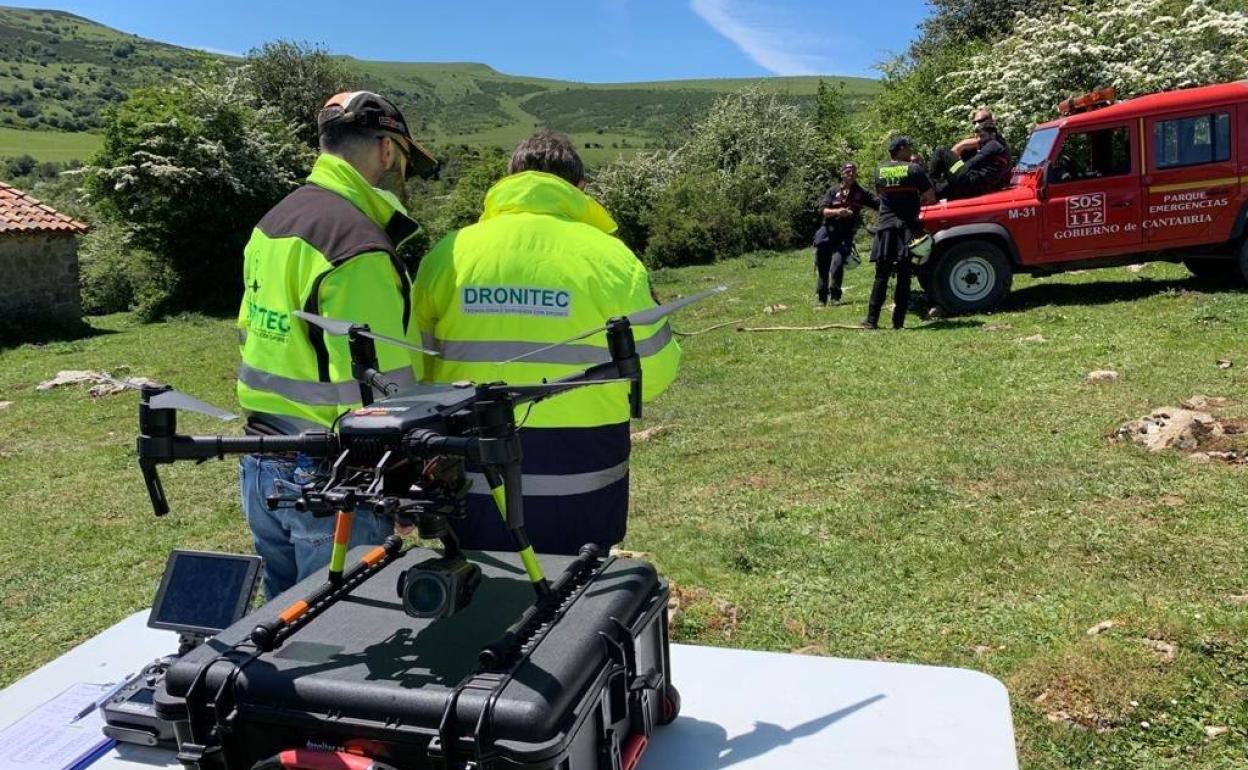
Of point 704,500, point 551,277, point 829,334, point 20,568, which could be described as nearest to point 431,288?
point 551,277

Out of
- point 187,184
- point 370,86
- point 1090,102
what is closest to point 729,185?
point 187,184

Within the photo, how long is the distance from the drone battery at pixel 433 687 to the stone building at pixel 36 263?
2047 centimetres

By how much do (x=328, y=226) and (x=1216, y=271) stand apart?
12.5m

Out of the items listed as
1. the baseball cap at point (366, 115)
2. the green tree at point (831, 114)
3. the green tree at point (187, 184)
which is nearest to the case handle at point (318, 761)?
the baseball cap at point (366, 115)

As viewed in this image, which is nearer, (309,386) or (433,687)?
(433,687)

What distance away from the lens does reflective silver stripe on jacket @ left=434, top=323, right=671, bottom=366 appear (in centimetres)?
252

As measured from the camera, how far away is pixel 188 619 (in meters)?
2.26

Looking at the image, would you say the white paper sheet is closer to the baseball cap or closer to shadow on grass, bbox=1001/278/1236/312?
the baseball cap

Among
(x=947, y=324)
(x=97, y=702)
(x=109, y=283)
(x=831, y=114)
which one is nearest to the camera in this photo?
(x=97, y=702)

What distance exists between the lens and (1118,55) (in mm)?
17312

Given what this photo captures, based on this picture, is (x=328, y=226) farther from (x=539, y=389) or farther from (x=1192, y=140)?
(x=1192, y=140)

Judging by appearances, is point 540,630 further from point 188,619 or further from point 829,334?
point 829,334

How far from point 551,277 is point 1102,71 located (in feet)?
59.1

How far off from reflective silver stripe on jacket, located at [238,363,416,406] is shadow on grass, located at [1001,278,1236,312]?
10686 millimetres
